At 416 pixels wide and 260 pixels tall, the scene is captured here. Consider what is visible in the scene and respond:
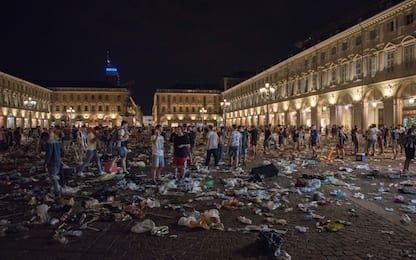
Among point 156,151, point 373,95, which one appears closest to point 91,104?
point 373,95

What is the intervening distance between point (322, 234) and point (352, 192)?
13.7ft

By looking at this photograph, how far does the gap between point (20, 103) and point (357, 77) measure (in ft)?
217

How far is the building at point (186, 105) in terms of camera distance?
108375 mm

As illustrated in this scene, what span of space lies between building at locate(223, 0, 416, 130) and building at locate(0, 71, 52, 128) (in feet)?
146

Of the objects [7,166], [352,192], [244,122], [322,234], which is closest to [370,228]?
[322,234]

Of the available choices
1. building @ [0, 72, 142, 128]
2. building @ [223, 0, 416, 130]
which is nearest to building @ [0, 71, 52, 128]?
building @ [0, 72, 142, 128]

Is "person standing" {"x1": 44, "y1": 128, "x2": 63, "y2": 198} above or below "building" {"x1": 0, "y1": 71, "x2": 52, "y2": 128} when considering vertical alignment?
below

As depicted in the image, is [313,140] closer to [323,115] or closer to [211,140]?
[211,140]

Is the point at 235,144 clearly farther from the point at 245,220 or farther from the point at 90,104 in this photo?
the point at 90,104

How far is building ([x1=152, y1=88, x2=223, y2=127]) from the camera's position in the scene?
108m

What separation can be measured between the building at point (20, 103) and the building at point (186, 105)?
32.0 metres

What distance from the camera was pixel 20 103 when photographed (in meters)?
75.2

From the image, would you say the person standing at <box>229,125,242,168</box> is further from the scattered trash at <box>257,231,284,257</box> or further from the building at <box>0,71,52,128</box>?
the building at <box>0,71,52,128</box>

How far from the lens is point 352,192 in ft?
32.7
